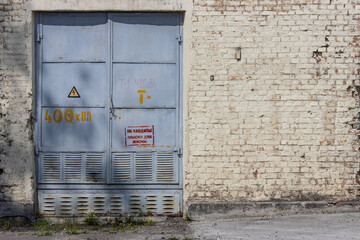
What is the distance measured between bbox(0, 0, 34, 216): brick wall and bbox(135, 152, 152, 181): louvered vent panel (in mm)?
1488

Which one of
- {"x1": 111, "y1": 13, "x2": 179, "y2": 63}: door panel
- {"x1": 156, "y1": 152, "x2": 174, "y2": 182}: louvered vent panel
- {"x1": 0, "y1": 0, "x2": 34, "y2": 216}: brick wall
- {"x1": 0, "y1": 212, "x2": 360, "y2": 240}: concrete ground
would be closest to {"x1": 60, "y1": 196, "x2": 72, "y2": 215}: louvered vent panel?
{"x1": 0, "y1": 0, "x2": 34, "y2": 216}: brick wall

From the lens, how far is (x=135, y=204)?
22.9 feet

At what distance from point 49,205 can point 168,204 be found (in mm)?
1700

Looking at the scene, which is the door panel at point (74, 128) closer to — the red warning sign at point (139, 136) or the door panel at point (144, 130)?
the door panel at point (144, 130)

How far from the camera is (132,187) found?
698cm

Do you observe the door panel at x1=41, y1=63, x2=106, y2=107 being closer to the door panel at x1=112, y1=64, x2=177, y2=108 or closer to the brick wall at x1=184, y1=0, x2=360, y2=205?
the door panel at x1=112, y1=64, x2=177, y2=108

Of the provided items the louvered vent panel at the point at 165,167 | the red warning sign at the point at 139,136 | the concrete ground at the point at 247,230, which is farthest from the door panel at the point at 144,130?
the concrete ground at the point at 247,230

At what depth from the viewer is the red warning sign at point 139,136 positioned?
6973mm

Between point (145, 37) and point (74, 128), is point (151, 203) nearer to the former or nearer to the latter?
point (74, 128)

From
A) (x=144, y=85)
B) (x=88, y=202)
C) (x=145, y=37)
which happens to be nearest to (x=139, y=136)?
(x=144, y=85)

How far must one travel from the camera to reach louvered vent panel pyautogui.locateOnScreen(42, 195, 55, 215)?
22.9 ft

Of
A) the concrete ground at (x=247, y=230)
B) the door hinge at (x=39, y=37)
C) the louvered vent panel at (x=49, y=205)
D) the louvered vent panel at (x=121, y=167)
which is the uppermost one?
the door hinge at (x=39, y=37)

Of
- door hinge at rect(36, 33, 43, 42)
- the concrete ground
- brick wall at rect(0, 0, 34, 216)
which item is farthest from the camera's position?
door hinge at rect(36, 33, 43, 42)

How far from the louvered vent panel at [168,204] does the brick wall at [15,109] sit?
1.87 m
